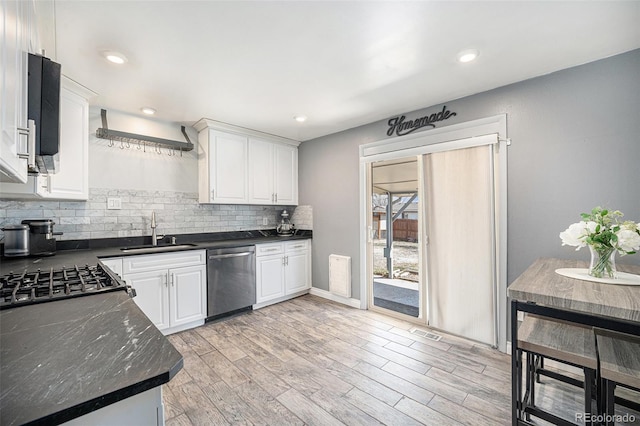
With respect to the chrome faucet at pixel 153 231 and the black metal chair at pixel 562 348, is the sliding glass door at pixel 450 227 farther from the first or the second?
the chrome faucet at pixel 153 231

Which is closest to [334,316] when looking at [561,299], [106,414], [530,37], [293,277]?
[293,277]

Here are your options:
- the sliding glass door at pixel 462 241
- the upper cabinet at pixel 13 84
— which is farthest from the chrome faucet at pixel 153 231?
the sliding glass door at pixel 462 241

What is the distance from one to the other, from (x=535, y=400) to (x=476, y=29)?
98.5 inches

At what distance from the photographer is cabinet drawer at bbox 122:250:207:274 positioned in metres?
2.57

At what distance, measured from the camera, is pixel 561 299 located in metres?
1.25

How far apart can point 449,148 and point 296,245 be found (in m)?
2.42

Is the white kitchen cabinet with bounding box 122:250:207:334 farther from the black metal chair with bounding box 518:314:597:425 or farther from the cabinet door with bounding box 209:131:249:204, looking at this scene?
the black metal chair with bounding box 518:314:597:425

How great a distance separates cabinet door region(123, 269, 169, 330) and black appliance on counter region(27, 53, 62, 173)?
5.38 ft

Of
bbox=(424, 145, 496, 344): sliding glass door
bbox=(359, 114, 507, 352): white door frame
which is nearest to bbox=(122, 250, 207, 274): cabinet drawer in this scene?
bbox=(359, 114, 507, 352): white door frame

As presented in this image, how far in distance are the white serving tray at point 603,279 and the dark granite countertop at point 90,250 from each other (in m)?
3.00

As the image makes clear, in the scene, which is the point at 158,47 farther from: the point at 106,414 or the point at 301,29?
the point at 106,414

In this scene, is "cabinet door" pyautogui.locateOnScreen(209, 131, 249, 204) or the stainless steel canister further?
"cabinet door" pyautogui.locateOnScreen(209, 131, 249, 204)

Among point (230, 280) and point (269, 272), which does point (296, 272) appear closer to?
point (269, 272)

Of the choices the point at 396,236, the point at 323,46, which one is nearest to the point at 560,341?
the point at 323,46
